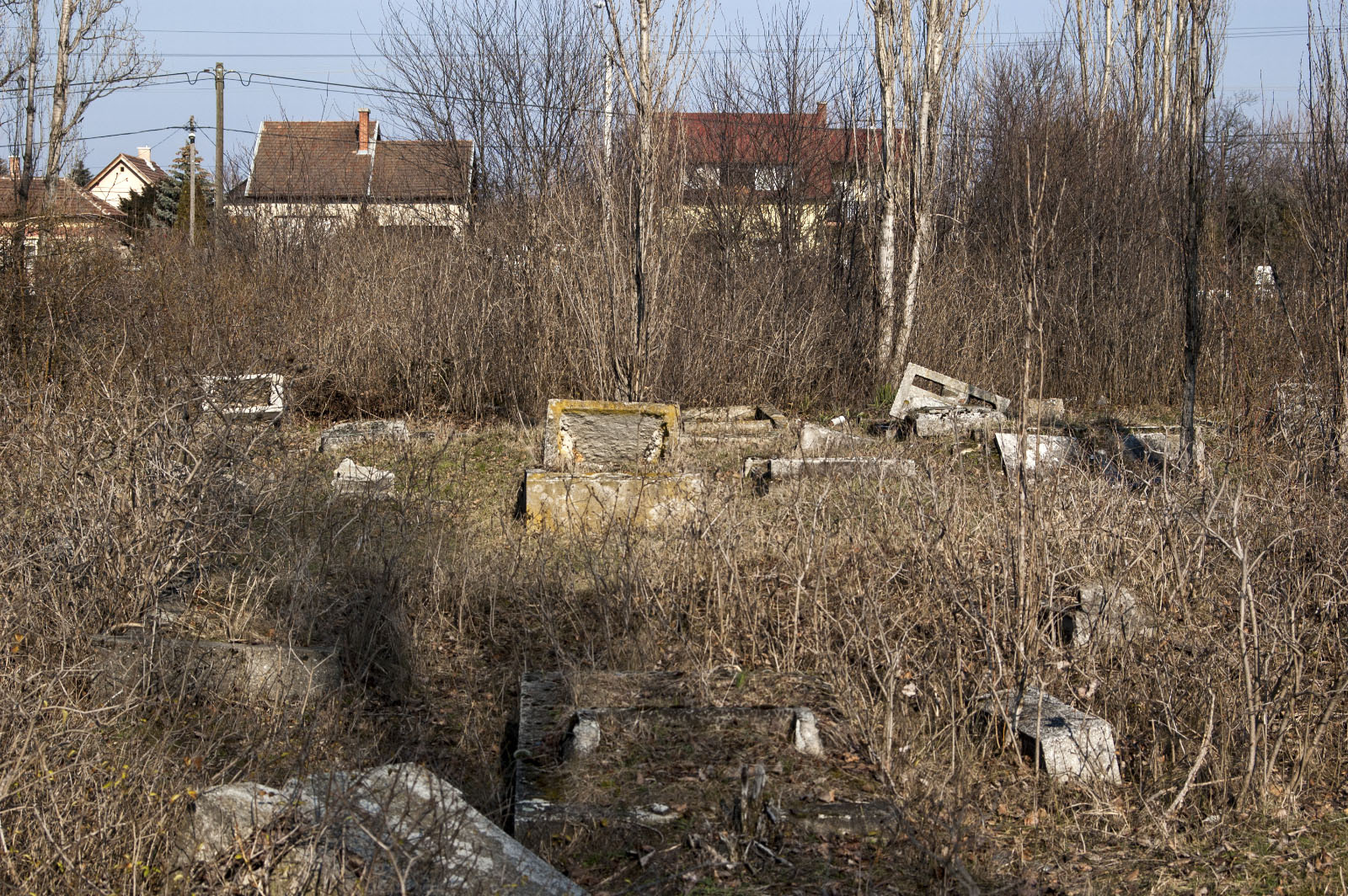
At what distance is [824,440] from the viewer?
886cm

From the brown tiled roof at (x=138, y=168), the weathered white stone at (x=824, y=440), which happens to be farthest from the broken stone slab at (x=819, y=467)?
the brown tiled roof at (x=138, y=168)

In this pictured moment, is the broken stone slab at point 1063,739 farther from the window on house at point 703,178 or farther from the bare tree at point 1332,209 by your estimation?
the window on house at point 703,178

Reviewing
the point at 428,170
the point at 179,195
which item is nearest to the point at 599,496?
the point at 428,170

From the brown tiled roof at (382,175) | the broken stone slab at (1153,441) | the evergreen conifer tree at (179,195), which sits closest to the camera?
the broken stone slab at (1153,441)

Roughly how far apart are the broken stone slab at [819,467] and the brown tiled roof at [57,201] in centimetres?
634

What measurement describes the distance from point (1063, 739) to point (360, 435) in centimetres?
718

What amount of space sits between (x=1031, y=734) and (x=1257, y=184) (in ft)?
66.8

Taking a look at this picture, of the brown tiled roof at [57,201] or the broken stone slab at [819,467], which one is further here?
the brown tiled roof at [57,201]

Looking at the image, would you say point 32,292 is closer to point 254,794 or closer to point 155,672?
point 155,672

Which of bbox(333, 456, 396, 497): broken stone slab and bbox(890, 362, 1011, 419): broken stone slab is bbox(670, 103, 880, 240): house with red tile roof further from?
bbox(333, 456, 396, 497): broken stone slab

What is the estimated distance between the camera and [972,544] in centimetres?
494

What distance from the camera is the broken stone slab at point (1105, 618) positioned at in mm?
4441

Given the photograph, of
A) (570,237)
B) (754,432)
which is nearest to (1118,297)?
(754,432)

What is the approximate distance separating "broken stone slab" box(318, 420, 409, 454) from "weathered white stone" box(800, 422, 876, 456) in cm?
326
